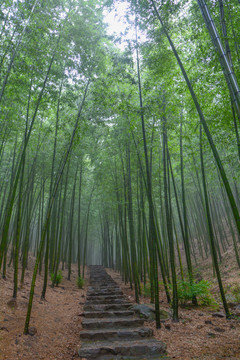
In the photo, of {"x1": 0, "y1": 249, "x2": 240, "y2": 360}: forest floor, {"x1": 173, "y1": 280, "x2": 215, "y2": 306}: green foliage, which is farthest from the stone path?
{"x1": 173, "y1": 280, "x2": 215, "y2": 306}: green foliage

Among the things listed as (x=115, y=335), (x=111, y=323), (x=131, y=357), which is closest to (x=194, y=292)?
(x=111, y=323)

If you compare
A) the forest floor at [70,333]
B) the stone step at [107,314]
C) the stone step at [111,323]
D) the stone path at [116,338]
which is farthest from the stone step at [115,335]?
the stone step at [107,314]

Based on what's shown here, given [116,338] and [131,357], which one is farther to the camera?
[116,338]

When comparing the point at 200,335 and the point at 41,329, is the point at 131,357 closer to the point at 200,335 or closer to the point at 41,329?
the point at 200,335

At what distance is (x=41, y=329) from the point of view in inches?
133

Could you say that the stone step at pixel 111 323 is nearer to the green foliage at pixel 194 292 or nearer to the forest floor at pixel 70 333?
the forest floor at pixel 70 333

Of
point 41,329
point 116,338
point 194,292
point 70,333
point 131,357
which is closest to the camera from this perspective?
point 131,357

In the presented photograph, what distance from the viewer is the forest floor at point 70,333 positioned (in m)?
2.64

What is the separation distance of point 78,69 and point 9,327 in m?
5.45

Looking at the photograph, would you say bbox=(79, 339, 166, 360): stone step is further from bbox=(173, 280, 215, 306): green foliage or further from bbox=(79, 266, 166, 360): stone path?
bbox=(173, 280, 215, 306): green foliage

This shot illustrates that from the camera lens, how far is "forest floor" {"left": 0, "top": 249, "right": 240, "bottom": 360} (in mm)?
2637

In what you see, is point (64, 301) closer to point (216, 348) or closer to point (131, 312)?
point (131, 312)

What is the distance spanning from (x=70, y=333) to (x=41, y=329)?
49 centimetres

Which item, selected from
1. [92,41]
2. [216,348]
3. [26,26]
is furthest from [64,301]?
[92,41]
